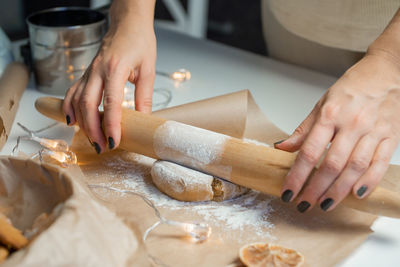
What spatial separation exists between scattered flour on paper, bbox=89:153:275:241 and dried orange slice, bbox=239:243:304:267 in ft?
0.26

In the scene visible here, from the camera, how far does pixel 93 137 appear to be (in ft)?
3.73

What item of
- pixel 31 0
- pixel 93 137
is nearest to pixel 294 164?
pixel 93 137

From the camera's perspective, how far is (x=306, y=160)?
0.91 m

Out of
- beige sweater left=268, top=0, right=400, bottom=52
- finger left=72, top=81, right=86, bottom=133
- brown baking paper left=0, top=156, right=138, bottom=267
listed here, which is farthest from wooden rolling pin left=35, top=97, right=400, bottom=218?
beige sweater left=268, top=0, right=400, bottom=52

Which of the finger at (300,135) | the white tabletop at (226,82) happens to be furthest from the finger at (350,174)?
the white tabletop at (226,82)

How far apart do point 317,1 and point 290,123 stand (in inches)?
17.7

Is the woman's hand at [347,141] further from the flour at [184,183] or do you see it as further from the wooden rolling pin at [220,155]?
the flour at [184,183]

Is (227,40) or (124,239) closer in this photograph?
(124,239)

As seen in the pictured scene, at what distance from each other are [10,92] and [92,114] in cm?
49

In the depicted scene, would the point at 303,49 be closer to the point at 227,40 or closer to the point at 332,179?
the point at 332,179

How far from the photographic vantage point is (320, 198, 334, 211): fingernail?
0.90 meters

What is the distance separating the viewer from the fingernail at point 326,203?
904mm

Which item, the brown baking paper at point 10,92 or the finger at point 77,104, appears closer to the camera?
the finger at point 77,104

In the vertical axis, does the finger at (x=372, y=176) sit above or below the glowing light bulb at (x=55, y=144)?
above
